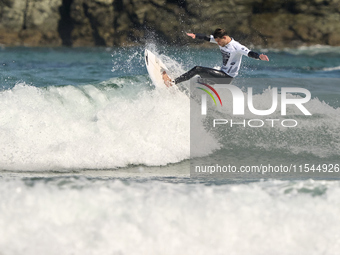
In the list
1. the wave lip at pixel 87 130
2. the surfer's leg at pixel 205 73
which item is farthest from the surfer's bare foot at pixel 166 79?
the surfer's leg at pixel 205 73

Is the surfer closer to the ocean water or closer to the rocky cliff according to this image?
the ocean water

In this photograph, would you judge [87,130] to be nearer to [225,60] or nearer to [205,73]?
[205,73]

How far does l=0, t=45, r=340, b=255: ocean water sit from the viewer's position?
3783 millimetres

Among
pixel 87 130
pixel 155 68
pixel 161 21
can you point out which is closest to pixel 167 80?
pixel 155 68

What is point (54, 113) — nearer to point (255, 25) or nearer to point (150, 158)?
point (150, 158)

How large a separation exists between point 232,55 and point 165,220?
4.53 m

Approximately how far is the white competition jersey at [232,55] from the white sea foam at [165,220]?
382cm

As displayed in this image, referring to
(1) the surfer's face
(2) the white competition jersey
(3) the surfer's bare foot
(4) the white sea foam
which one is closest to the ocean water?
(4) the white sea foam

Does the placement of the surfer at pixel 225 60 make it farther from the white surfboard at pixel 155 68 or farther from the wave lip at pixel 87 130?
the wave lip at pixel 87 130

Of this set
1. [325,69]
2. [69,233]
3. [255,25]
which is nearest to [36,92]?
[69,233]

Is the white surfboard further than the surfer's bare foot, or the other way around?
the white surfboard

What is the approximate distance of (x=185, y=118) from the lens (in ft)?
24.5

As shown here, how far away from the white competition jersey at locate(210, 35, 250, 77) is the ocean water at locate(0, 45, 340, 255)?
1.00 metres

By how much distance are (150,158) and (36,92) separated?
3121mm
